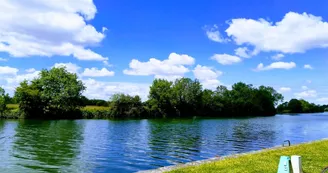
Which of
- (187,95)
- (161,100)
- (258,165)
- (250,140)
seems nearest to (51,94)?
(161,100)

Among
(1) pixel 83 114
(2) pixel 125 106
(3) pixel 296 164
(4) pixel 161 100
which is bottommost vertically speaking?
(3) pixel 296 164

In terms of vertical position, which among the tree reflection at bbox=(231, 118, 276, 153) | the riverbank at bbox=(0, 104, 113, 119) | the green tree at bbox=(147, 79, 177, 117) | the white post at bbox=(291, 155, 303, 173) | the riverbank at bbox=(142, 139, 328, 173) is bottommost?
the tree reflection at bbox=(231, 118, 276, 153)

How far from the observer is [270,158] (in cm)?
1517

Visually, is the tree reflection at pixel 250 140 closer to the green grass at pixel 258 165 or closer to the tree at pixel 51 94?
the green grass at pixel 258 165

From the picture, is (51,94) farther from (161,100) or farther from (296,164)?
(296,164)

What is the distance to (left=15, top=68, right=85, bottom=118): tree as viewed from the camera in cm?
8538

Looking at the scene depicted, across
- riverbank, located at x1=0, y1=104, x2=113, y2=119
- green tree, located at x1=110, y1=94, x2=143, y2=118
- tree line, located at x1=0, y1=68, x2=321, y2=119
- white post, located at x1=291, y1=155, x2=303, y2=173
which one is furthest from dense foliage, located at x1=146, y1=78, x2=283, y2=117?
white post, located at x1=291, y1=155, x2=303, y2=173

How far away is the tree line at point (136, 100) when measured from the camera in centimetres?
8850

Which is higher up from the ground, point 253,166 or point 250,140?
point 253,166

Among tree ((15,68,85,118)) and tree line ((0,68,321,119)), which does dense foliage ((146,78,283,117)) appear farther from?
tree ((15,68,85,118))

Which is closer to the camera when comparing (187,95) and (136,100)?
(136,100)

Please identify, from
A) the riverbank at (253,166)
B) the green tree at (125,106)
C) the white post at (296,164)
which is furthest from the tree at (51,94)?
the white post at (296,164)

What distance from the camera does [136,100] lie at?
105m

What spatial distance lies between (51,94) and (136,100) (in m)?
Answer: 27.4
